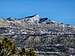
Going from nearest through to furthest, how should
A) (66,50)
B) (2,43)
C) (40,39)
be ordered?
1. (2,43)
2. (66,50)
3. (40,39)

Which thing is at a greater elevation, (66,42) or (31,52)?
(31,52)

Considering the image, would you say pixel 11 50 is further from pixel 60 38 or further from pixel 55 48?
pixel 60 38

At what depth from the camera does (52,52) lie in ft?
236

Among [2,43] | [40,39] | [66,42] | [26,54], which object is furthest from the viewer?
[40,39]

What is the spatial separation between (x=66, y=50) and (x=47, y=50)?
15.0 ft

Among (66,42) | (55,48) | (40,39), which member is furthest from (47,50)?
(40,39)

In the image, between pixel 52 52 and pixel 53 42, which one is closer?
pixel 52 52

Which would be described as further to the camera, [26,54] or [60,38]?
[60,38]

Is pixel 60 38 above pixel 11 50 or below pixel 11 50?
below

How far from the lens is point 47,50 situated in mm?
74125

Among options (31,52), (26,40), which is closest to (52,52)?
(26,40)

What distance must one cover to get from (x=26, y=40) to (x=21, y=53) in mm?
59071

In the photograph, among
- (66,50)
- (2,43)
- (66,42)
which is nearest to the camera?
(2,43)

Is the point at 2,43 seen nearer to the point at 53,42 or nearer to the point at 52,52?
the point at 52,52
